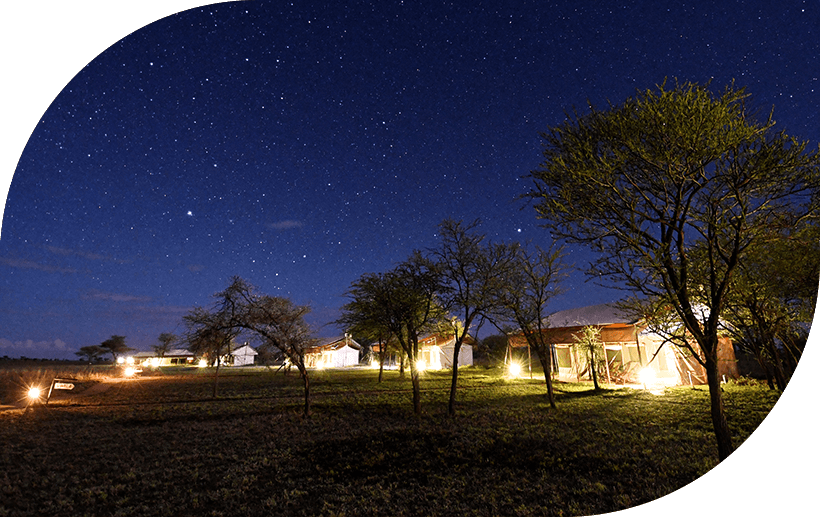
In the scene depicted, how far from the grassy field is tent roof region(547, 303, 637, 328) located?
9.76 metres

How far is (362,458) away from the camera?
28.0ft

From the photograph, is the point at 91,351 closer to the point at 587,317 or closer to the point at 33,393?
the point at 33,393

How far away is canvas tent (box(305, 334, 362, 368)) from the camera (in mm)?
62781

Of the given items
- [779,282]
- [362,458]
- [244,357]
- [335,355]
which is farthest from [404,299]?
[244,357]

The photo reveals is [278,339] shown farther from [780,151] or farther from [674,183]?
[780,151]

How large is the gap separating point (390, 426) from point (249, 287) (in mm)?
9860

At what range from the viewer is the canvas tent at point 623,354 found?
22.0 metres

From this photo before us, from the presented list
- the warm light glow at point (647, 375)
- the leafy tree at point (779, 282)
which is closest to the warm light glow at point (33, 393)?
the leafy tree at point (779, 282)

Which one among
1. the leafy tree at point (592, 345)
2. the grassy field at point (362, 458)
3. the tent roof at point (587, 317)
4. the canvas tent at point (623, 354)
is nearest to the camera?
the grassy field at point (362, 458)

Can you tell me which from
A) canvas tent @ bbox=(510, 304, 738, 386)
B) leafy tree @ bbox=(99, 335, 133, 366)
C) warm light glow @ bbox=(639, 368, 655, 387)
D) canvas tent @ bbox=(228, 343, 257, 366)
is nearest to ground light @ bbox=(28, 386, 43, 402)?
canvas tent @ bbox=(510, 304, 738, 386)

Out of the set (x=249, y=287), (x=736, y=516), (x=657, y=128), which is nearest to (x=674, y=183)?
(x=657, y=128)

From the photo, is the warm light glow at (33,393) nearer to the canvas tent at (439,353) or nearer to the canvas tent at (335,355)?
the canvas tent at (439,353)

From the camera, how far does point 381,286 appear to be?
1549cm

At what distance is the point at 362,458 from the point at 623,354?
23.6 meters
